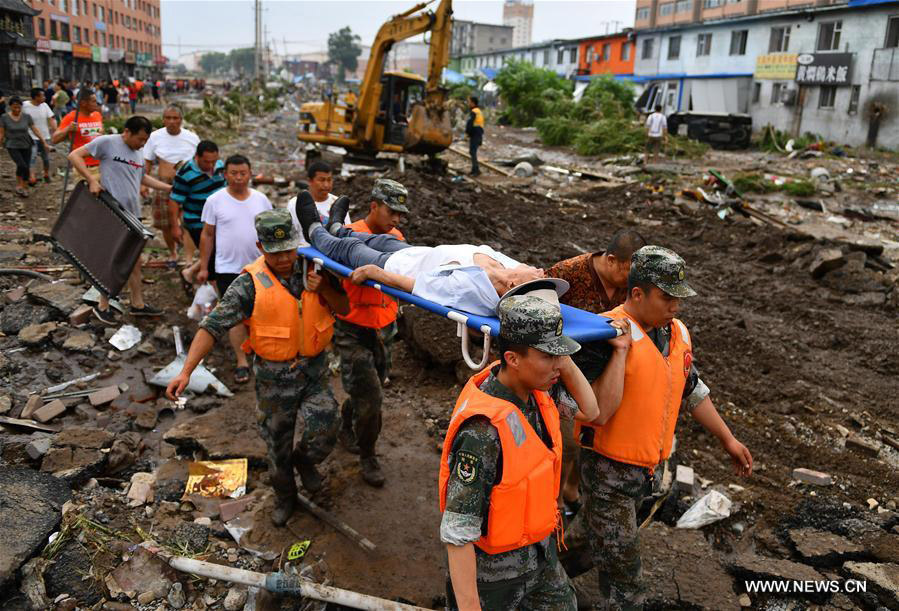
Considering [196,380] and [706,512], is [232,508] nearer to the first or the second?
[196,380]

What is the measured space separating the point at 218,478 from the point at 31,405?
1.77m

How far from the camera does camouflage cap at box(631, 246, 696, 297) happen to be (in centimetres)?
274

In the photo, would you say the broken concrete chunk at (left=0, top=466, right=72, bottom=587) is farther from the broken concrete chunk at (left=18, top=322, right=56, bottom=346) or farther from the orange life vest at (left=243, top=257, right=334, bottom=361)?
the broken concrete chunk at (left=18, top=322, right=56, bottom=346)

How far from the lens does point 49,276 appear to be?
24.4 feet

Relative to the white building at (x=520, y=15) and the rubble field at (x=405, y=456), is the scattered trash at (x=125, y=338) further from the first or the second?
the white building at (x=520, y=15)

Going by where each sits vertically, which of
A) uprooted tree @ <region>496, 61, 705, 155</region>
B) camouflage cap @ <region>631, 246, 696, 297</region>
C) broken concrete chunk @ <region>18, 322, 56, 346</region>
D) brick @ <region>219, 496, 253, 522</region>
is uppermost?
uprooted tree @ <region>496, 61, 705, 155</region>

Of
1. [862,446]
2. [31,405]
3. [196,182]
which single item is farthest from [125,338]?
[862,446]

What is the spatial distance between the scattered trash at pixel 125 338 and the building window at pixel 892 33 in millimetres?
26853

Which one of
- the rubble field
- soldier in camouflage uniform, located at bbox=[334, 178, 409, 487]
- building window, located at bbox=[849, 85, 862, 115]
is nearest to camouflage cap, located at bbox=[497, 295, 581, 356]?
the rubble field

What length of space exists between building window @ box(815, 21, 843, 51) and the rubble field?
19386 mm

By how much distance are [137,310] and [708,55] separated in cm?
3217

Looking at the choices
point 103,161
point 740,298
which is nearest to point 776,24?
point 740,298

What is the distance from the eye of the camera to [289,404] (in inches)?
156

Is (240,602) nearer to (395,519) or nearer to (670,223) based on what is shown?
(395,519)
